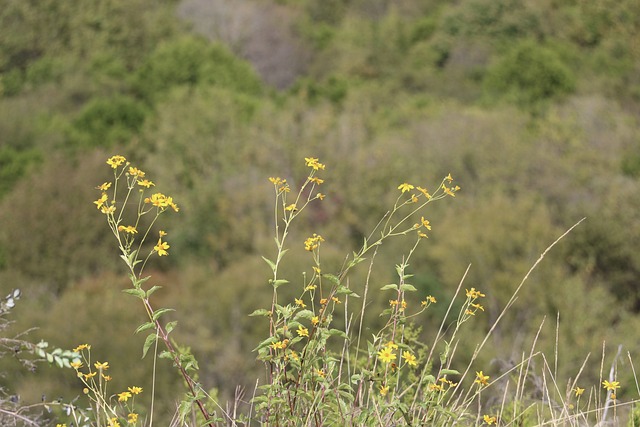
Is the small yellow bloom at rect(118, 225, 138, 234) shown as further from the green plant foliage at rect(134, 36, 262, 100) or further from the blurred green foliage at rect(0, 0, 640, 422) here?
the green plant foliage at rect(134, 36, 262, 100)

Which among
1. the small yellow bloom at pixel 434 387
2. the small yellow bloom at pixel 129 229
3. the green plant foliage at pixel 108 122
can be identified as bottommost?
the green plant foliage at pixel 108 122

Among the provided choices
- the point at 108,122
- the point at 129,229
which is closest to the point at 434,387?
the point at 129,229

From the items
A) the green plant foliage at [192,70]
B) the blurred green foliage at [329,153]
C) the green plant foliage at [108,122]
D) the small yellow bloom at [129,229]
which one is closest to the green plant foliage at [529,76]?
the blurred green foliage at [329,153]

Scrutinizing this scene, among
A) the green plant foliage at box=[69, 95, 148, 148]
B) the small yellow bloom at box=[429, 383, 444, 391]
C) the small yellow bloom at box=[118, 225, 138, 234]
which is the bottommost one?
the green plant foliage at box=[69, 95, 148, 148]

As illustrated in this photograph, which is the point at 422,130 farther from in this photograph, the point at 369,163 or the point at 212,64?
the point at 212,64

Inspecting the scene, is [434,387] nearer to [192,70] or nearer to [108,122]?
[108,122]

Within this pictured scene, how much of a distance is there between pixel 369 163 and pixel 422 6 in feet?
96.7

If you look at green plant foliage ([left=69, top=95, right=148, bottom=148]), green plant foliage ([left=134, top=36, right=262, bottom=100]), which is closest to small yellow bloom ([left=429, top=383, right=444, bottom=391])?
green plant foliage ([left=69, top=95, right=148, bottom=148])

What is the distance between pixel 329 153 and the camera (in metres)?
35.6

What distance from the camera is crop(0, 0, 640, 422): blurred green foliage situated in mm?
23641

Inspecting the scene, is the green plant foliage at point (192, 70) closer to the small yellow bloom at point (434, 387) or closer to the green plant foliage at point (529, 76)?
the green plant foliage at point (529, 76)

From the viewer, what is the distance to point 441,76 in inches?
1993

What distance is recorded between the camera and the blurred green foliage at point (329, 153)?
23641mm

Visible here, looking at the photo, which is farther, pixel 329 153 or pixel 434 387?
pixel 329 153
